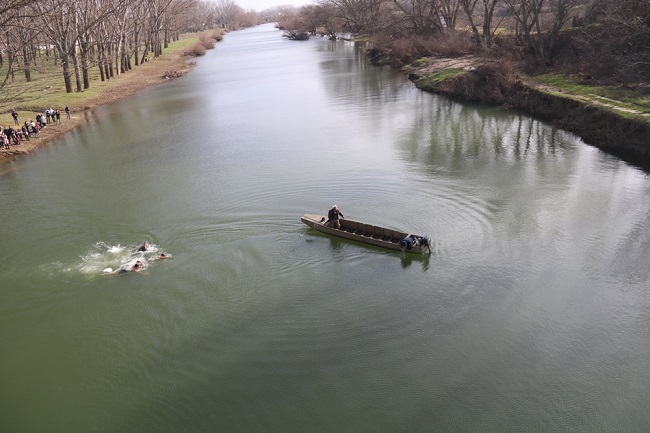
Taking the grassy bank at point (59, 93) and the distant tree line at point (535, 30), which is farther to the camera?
the grassy bank at point (59, 93)

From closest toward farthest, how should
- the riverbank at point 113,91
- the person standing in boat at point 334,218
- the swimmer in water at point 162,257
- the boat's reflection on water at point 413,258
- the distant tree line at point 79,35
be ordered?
the boat's reflection on water at point 413,258 < the swimmer in water at point 162,257 < the person standing in boat at point 334,218 < the riverbank at point 113,91 < the distant tree line at point 79,35

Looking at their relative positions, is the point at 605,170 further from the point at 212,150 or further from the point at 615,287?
the point at 212,150

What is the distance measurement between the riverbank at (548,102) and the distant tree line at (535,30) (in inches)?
203

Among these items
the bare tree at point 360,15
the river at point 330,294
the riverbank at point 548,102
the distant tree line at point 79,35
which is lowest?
the river at point 330,294

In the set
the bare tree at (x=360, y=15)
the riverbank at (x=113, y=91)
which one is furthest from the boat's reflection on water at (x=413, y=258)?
the bare tree at (x=360, y=15)

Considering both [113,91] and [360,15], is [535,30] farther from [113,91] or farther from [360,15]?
[360,15]

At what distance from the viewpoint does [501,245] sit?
2042 centimetres

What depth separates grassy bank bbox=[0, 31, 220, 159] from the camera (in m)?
44.0

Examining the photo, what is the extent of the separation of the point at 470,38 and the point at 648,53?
100.0 ft

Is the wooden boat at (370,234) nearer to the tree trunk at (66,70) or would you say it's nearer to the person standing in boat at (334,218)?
the person standing in boat at (334,218)

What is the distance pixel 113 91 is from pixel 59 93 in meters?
7.00

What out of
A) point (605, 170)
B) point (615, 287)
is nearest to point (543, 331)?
point (615, 287)

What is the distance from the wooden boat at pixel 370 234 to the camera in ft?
65.6

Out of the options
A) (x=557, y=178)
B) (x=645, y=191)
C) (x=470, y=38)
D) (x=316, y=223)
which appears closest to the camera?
(x=316, y=223)
